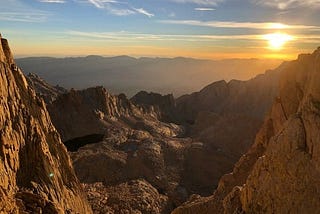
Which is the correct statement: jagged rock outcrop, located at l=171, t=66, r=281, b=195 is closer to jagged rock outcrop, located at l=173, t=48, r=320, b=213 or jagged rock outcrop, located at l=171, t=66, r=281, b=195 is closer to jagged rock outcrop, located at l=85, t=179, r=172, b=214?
jagged rock outcrop, located at l=85, t=179, r=172, b=214

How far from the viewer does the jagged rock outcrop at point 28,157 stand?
87.2ft

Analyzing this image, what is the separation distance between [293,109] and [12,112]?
23.6 metres

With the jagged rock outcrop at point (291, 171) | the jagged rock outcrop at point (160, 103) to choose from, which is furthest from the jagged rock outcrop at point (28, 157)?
the jagged rock outcrop at point (160, 103)

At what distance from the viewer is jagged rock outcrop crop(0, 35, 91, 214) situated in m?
26.6

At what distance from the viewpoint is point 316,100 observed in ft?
72.4

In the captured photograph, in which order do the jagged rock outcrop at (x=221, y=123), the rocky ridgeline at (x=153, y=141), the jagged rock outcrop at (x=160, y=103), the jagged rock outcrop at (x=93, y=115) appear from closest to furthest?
1. the rocky ridgeline at (x=153, y=141)
2. the jagged rock outcrop at (x=221, y=123)
3. the jagged rock outcrop at (x=93, y=115)
4. the jagged rock outcrop at (x=160, y=103)

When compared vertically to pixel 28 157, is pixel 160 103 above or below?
below

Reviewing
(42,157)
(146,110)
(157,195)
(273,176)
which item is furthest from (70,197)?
(146,110)

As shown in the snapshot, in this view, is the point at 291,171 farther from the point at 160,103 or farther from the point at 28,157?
the point at 160,103

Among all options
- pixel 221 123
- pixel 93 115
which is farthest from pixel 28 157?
pixel 221 123

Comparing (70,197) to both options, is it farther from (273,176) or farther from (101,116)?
(101,116)

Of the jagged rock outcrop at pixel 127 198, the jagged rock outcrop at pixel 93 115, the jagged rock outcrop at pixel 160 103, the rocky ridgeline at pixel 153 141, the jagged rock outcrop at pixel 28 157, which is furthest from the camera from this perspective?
the jagged rock outcrop at pixel 160 103

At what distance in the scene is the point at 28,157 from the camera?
30.5 m

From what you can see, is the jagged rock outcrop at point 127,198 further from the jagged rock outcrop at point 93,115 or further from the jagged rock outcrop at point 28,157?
the jagged rock outcrop at point 93,115
